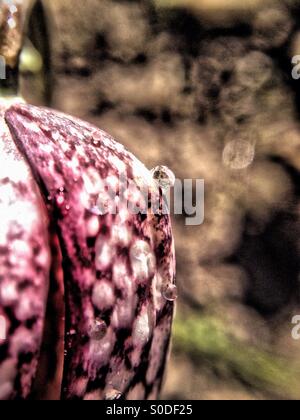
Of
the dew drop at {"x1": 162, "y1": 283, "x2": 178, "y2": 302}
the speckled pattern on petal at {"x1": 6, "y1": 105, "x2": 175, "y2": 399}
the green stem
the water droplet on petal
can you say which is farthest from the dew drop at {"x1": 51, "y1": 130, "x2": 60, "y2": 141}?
the green stem

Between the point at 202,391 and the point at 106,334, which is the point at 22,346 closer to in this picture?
the point at 106,334

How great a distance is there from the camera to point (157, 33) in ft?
3.59

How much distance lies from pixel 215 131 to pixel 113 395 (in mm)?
695

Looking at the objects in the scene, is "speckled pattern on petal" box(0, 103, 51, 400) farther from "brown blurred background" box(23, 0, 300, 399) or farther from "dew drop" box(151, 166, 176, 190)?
"brown blurred background" box(23, 0, 300, 399)

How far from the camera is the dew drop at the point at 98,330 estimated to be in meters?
0.57

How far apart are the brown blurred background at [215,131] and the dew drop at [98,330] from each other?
0.53 metres

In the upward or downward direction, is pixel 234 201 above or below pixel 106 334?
above

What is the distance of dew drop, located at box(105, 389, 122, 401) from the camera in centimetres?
60

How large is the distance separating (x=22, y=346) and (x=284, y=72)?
2.74ft

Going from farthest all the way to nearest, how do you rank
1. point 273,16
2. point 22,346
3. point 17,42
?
point 273,16 → point 17,42 → point 22,346

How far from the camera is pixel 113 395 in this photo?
61 cm

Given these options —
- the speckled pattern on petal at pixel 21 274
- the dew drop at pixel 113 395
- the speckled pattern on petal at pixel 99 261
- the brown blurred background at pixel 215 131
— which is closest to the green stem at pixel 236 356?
the brown blurred background at pixel 215 131

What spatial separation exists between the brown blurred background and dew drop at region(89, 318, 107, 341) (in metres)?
0.53
